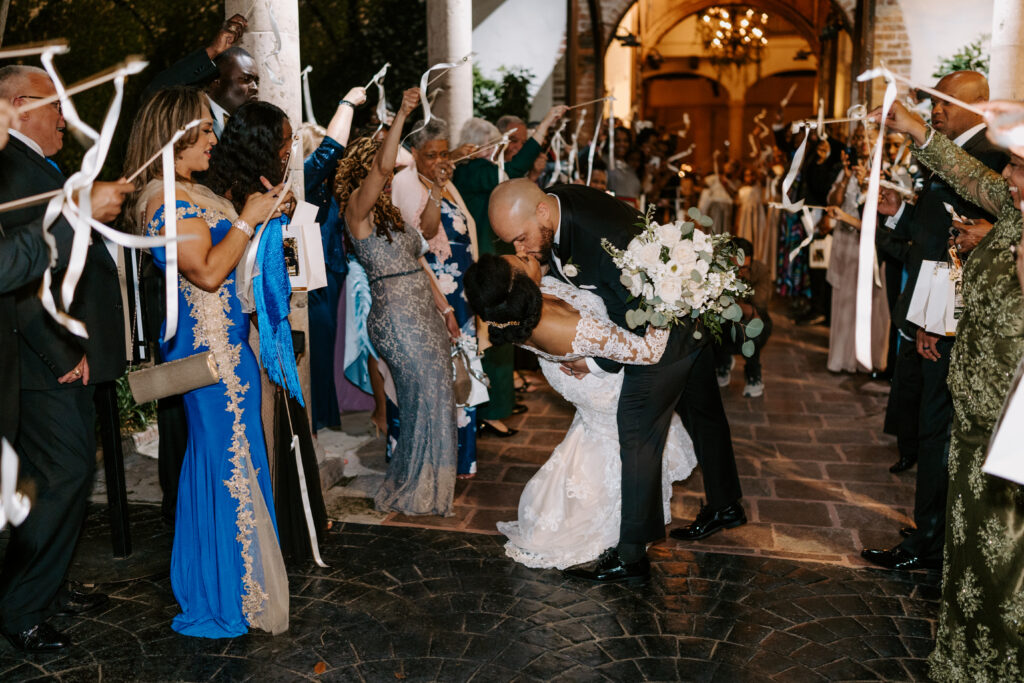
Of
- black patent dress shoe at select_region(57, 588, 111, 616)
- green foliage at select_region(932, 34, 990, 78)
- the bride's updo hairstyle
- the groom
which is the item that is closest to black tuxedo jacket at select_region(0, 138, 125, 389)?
black patent dress shoe at select_region(57, 588, 111, 616)

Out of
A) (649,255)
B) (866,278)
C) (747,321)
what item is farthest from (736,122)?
(866,278)

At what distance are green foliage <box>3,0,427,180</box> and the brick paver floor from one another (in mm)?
4291

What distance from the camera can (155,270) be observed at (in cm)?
427

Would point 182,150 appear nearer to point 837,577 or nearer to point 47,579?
point 47,579

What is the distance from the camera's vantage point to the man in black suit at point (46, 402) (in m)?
3.35

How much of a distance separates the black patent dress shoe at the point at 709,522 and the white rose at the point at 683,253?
151 centimetres

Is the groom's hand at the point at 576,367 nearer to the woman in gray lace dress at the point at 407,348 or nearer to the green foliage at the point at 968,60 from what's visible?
the woman in gray lace dress at the point at 407,348

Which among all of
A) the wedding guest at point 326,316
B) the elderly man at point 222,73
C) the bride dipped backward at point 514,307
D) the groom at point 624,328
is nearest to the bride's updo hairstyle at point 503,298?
the bride dipped backward at point 514,307

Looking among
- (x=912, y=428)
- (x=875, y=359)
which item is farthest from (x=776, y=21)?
(x=912, y=428)

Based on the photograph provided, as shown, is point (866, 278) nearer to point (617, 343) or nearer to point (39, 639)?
point (617, 343)

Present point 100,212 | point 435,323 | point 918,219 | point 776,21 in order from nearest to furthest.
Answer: point 100,212
point 918,219
point 435,323
point 776,21

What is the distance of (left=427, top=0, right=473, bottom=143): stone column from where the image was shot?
26.5 feet

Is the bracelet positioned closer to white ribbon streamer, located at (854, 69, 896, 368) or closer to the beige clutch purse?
the beige clutch purse

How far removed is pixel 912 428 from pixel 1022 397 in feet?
12.3
